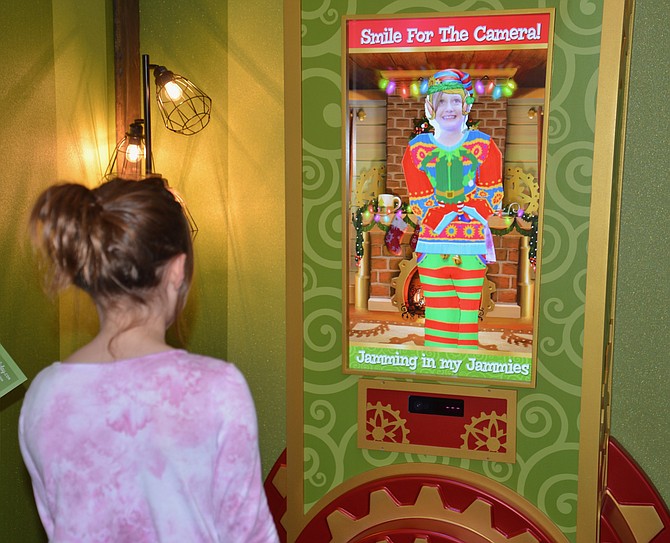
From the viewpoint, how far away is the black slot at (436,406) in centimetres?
196

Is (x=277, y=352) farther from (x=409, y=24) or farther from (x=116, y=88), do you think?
(x=409, y=24)

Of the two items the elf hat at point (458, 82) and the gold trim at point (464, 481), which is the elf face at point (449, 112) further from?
the gold trim at point (464, 481)

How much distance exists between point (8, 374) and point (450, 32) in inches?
59.3

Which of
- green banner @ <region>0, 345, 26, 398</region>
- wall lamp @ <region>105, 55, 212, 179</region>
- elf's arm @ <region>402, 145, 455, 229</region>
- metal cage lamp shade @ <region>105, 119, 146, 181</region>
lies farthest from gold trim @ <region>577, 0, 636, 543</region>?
green banner @ <region>0, 345, 26, 398</region>

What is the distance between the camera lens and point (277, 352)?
2621 millimetres

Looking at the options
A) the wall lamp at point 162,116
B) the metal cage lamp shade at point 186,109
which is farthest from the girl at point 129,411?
the metal cage lamp shade at point 186,109

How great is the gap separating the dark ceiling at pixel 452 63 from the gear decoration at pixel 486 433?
0.87m

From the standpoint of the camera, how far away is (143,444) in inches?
39.0

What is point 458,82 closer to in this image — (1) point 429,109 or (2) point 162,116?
(1) point 429,109

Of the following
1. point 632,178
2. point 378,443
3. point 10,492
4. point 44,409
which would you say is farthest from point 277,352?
point 44,409

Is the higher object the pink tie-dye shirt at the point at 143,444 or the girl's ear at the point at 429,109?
the girl's ear at the point at 429,109

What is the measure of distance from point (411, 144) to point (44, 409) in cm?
121

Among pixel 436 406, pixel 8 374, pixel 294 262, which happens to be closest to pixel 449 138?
pixel 294 262

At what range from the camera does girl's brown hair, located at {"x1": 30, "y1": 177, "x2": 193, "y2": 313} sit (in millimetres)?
1000
